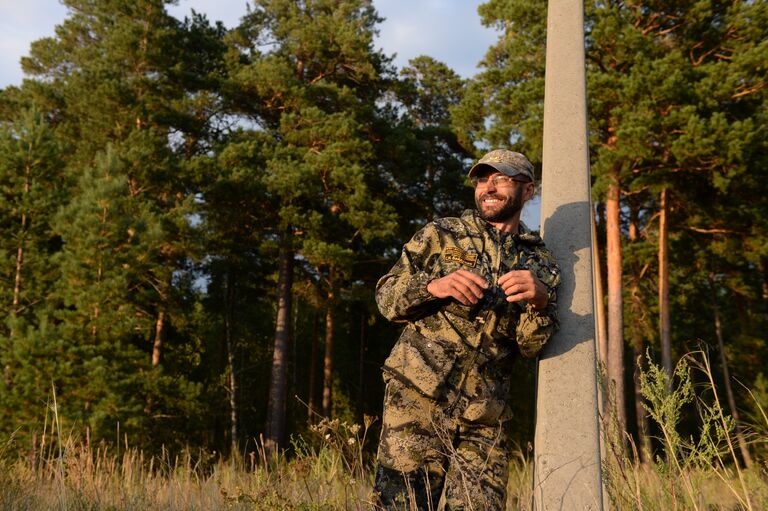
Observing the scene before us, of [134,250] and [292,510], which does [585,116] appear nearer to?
[292,510]

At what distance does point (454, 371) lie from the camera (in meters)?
2.50

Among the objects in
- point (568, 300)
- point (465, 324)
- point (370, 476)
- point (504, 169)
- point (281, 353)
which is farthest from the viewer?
point (281, 353)

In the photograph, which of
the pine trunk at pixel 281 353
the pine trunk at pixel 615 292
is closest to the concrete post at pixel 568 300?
the pine trunk at pixel 615 292

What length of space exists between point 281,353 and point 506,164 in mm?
16535

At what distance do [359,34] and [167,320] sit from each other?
31.9ft

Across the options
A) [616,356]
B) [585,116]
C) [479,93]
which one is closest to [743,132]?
[616,356]

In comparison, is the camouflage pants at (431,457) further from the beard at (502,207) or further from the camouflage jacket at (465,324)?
the beard at (502,207)

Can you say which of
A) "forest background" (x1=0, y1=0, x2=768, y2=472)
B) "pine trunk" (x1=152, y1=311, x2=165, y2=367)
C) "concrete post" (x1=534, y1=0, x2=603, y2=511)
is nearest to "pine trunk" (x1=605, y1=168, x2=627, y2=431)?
"forest background" (x1=0, y1=0, x2=768, y2=472)

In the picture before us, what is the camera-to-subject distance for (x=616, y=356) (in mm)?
14211

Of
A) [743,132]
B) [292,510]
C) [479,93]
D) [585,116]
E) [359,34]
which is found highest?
[359,34]

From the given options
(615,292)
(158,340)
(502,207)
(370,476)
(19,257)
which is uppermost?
(19,257)

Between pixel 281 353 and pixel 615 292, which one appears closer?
pixel 615 292

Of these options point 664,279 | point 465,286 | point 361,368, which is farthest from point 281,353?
point 465,286

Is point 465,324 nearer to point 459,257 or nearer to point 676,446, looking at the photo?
point 459,257
